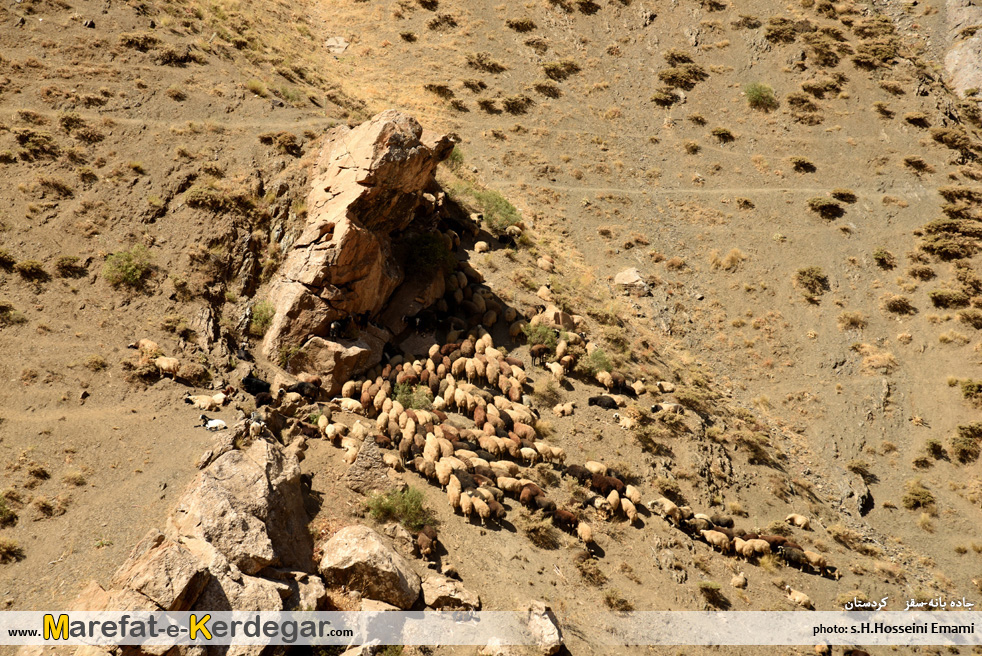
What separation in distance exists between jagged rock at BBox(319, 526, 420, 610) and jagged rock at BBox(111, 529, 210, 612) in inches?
106

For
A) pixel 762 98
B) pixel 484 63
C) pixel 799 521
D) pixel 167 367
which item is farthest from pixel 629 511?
pixel 484 63

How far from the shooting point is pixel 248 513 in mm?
12242

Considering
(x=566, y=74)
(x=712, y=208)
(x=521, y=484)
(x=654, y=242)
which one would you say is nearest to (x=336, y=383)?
(x=521, y=484)

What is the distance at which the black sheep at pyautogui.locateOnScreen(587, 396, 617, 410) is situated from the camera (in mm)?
20875

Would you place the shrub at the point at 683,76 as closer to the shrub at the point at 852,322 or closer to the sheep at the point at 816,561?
the shrub at the point at 852,322

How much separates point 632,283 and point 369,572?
2062 centimetres

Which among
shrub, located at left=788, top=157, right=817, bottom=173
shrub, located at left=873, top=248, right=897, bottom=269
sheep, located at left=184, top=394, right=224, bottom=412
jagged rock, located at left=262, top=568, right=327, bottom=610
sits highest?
shrub, located at left=788, top=157, right=817, bottom=173

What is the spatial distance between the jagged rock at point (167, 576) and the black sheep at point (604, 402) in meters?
13.5

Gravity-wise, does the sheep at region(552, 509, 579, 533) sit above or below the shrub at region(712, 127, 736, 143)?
below

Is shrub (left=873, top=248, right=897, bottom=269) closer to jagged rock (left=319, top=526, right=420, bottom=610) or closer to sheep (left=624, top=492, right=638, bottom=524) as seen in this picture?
sheep (left=624, top=492, right=638, bottom=524)

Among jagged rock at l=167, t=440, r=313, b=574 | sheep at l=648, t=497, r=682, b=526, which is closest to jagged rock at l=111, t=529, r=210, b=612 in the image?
jagged rock at l=167, t=440, r=313, b=574

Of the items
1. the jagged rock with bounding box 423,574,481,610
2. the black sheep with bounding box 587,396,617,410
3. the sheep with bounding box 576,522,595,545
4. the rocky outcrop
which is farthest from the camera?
the black sheep with bounding box 587,396,617,410

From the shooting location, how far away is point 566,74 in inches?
1591

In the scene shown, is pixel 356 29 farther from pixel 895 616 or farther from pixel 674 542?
pixel 895 616
